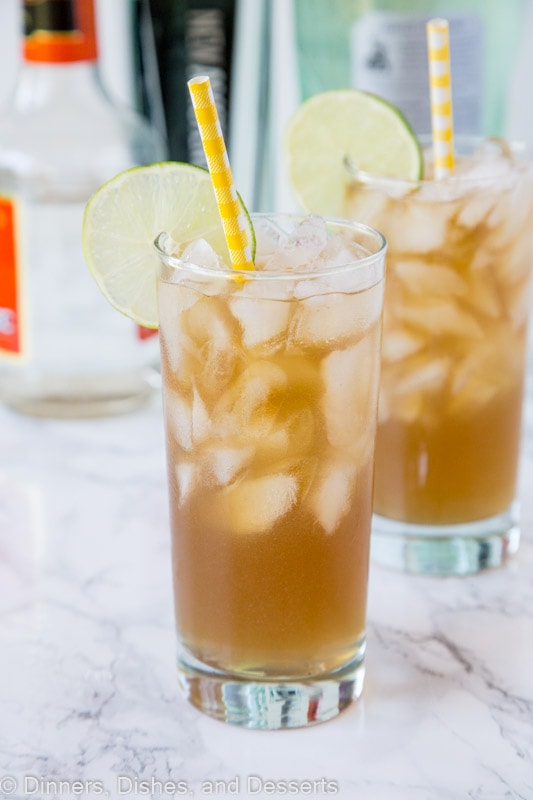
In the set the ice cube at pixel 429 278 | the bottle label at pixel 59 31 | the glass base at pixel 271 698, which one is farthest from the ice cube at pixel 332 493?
the bottle label at pixel 59 31

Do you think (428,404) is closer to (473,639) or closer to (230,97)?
(473,639)

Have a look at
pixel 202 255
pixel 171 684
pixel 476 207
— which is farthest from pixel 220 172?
pixel 171 684

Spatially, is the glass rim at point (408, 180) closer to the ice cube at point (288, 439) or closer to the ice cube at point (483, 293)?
the ice cube at point (483, 293)

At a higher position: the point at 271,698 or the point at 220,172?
the point at 220,172

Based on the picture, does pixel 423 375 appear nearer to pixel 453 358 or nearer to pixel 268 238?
pixel 453 358

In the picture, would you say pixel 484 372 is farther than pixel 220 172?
Yes

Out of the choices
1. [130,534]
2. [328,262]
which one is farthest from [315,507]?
[130,534]
